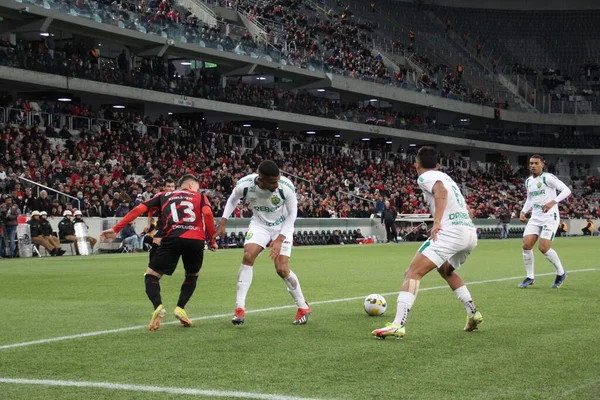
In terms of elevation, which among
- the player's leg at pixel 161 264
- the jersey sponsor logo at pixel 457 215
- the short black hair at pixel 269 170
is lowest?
the player's leg at pixel 161 264

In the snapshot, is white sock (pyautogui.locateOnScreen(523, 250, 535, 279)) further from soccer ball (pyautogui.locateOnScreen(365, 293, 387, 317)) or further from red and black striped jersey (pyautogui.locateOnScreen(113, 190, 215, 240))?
red and black striped jersey (pyautogui.locateOnScreen(113, 190, 215, 240))

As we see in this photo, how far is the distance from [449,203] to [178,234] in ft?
10.4

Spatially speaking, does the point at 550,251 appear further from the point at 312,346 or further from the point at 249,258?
the point at 312,346

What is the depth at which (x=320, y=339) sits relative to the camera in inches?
371

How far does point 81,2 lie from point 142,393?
37.7m

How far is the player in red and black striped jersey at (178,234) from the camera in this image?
10.4m

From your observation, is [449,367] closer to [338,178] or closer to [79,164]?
[79,164]

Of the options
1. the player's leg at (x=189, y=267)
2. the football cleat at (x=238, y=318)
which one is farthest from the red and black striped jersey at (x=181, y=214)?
the football cleat at (x=238, y=318)

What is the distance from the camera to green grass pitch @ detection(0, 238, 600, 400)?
6.84 metres

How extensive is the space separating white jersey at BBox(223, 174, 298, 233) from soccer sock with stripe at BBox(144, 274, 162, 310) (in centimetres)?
120

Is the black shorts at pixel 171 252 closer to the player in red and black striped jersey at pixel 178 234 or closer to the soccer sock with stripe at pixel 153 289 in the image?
the player in red and black striped jersey at pixel 178 234

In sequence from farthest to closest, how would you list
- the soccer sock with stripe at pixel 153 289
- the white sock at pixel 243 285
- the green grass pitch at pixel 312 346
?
1. the white sock at pixel 243 285
2. the soccer sock with stripe at pixel 153 289
3. the green grass pitch at pixel 312 346

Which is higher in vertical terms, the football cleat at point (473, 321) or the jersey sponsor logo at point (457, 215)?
the jersey sponsor logo at point (457, 215)

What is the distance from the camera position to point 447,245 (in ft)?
31.0
